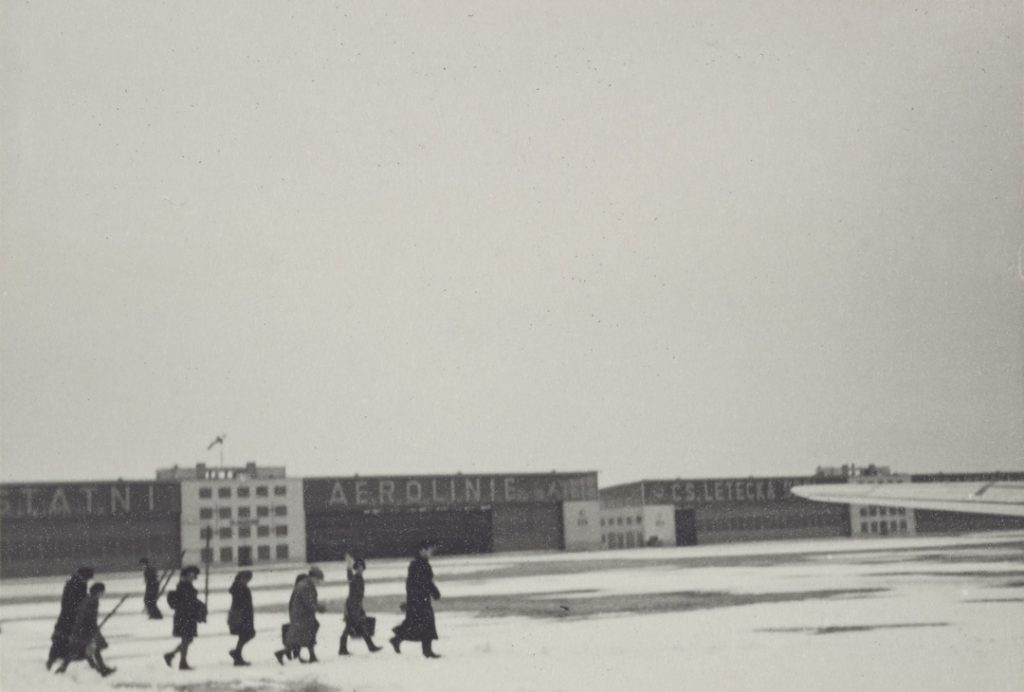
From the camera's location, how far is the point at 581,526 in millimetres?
113375

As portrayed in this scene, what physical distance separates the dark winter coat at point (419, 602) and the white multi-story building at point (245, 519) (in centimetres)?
7868

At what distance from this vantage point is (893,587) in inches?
1277

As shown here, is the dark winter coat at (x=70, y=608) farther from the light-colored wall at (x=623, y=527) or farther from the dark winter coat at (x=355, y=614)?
the light-colored wall at (x=623, y=527)

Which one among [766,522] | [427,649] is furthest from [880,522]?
[427,649]

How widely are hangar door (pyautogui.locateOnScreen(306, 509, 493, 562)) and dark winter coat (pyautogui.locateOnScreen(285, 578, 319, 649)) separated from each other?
82612mm

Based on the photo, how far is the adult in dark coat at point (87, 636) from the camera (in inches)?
746

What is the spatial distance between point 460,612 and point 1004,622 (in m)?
13.2

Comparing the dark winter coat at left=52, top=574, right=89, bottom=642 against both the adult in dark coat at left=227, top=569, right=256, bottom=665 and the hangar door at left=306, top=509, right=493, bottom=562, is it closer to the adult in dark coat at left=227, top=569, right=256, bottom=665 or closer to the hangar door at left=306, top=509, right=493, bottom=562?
the adult in dark coat at left=227, top=569, right=256, bottom=665

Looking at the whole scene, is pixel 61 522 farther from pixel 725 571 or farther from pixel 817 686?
pixel 817 686

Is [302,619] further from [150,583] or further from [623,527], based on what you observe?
[623,527]

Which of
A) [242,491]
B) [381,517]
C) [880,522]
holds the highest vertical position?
[242,491]

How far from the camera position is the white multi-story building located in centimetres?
9681

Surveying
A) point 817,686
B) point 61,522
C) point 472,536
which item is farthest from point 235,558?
point 817,686

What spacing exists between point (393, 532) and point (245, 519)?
14.1 metres
